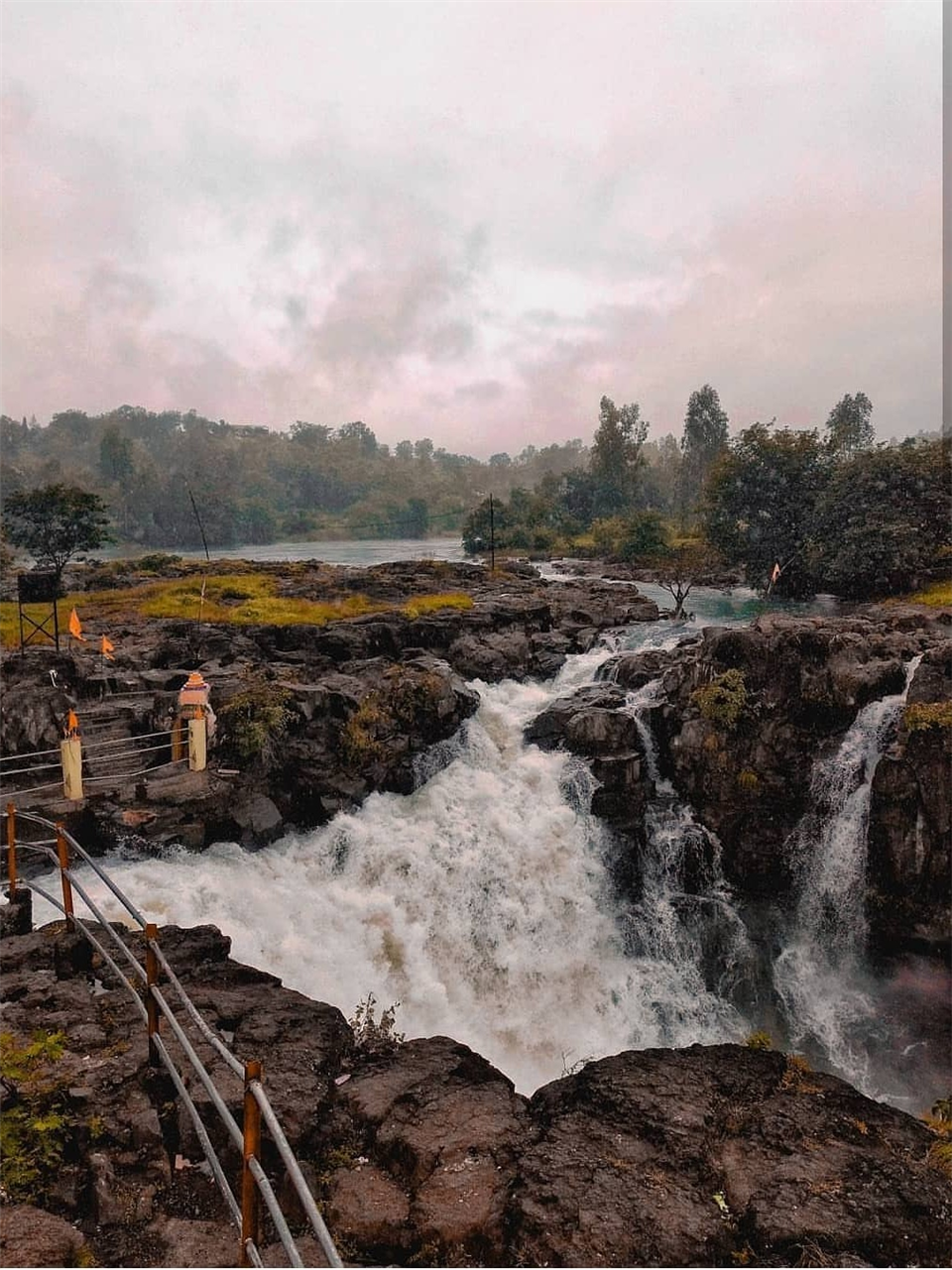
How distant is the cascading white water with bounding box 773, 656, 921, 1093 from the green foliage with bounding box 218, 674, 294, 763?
1312 cm

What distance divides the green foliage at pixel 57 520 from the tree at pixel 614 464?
61802mm

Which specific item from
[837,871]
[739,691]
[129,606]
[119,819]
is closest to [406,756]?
[119,819]

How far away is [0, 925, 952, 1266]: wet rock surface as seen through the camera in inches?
225

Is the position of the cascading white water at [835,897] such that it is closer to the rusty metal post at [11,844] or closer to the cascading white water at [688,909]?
the cascading white water at [688,909]

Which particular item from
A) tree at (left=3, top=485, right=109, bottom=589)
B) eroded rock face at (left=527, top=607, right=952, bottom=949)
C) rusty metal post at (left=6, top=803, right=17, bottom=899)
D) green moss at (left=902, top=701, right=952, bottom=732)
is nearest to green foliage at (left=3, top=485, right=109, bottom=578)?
tree at (left=3, top=485, right=109, bottom=589)

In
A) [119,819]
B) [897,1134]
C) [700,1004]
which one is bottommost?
[700,1004]

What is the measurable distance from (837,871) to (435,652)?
1530 centimetres

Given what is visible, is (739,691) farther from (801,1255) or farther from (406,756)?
(801,1255)

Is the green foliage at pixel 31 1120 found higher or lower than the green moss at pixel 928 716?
lower

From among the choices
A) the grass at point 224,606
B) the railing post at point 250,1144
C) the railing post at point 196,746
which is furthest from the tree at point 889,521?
the railing post at point 250,1144

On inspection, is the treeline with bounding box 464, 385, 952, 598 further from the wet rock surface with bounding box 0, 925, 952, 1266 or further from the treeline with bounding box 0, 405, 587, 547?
the treeline with bounding box 0, 405, 587, 547

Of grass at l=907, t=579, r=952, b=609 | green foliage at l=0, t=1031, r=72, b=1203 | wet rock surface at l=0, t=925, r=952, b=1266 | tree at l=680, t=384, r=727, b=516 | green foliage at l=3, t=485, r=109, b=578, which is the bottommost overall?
wet rock surface at l=0, t=925, r=952, b=1266

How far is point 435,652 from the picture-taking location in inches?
1053

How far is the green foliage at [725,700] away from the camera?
59.3 feet
